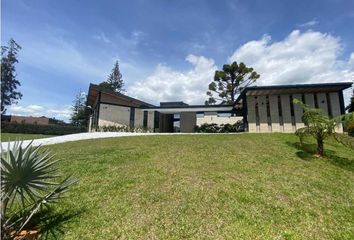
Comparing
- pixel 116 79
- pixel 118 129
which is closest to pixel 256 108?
pixel 118 129

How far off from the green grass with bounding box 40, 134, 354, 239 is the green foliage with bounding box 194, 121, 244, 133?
15.9 m

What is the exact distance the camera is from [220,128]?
1050 inches

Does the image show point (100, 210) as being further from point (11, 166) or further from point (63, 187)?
point (11, 166)

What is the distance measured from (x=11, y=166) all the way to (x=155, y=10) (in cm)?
1069

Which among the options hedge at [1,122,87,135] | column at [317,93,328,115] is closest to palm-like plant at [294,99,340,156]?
column at [317,93,328,115]

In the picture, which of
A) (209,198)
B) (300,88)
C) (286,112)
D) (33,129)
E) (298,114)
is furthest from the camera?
(33,129)

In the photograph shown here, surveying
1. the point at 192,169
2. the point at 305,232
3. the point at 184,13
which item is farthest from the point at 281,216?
the point at 184,13

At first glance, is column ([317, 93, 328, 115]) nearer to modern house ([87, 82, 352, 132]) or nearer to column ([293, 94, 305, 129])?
modern house ([87, 82, 352, 132])

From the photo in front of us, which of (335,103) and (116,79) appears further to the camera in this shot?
(116,79)

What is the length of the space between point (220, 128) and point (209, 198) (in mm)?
21404

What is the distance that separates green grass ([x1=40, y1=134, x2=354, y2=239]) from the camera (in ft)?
14.9

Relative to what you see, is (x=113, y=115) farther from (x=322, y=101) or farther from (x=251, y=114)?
(x=322, y=101)

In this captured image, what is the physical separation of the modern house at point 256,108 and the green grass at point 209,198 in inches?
451

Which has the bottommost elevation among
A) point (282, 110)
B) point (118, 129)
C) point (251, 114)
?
point (118, 129)
